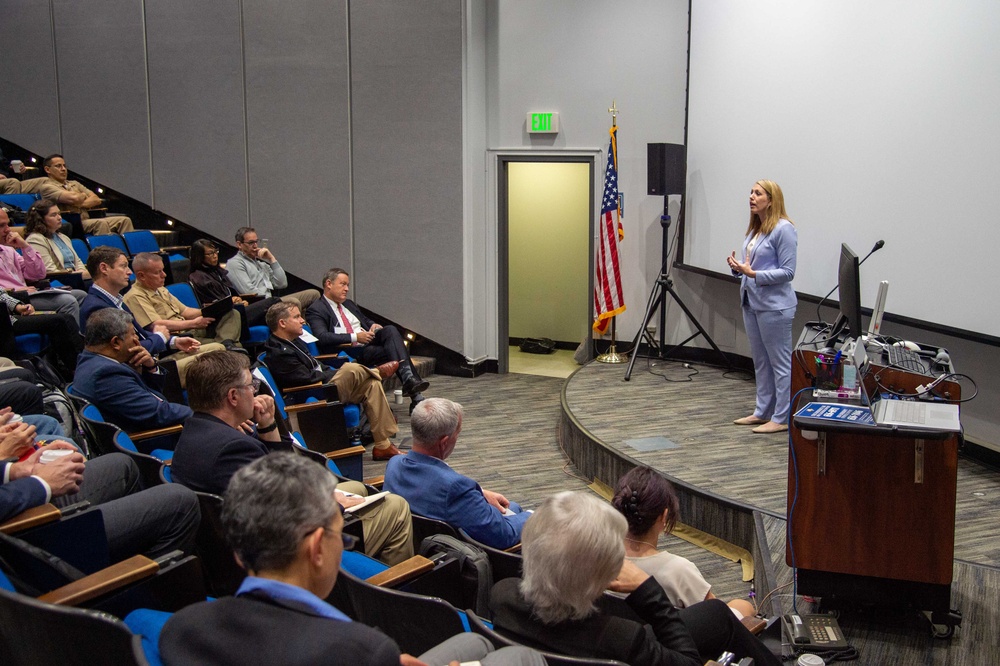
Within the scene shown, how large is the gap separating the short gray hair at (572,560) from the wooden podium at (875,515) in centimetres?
134

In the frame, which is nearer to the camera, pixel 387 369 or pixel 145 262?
pixel 145 262

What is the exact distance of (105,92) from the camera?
8211mm

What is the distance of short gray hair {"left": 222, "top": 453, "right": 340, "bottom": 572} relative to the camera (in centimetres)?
151

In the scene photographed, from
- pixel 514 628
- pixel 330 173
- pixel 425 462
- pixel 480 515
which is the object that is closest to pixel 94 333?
pixel 425 462

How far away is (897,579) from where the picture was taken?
2.98m

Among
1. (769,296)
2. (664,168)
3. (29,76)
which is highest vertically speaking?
(29,76)

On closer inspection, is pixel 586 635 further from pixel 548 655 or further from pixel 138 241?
pixel 138 241

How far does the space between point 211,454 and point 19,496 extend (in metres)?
0.59

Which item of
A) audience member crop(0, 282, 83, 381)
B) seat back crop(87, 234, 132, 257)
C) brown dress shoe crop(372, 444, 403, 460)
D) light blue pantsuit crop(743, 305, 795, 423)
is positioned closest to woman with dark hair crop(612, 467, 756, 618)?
light blue pantsuit crop(743, 305, 795, 423)

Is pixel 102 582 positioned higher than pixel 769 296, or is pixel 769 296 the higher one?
pixel 769 296

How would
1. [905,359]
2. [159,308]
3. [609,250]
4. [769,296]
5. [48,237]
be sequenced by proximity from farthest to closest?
[609,250]
[48,237]
[159,308]
[769,296]
[905,359]

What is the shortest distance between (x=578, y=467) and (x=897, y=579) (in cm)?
248

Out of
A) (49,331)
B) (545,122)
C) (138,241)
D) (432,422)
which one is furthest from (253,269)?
(432,422)

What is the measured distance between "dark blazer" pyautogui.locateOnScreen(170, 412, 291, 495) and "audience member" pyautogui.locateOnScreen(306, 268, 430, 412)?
297cm
